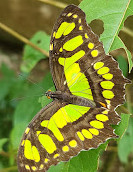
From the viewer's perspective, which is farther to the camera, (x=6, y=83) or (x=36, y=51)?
(x=6, y=83)

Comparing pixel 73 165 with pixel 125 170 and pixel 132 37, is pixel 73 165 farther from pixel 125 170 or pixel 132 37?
pixel 125 170

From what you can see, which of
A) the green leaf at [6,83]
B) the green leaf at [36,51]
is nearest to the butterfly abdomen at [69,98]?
the green leaf at [36,51]

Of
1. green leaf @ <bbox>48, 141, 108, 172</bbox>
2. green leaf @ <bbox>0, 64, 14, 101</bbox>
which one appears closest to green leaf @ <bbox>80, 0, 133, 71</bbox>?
green leaf @ <bbox>48, 141, 108, 172</bbox>

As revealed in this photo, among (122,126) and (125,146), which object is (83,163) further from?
(125,146)

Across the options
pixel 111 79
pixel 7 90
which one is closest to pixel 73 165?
pixel 111 79

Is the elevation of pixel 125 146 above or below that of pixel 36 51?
below

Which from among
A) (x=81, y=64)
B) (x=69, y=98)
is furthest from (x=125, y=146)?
(x=81, y=64)

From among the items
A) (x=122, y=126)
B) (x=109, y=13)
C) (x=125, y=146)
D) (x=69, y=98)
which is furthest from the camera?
(x=125, y=146)
